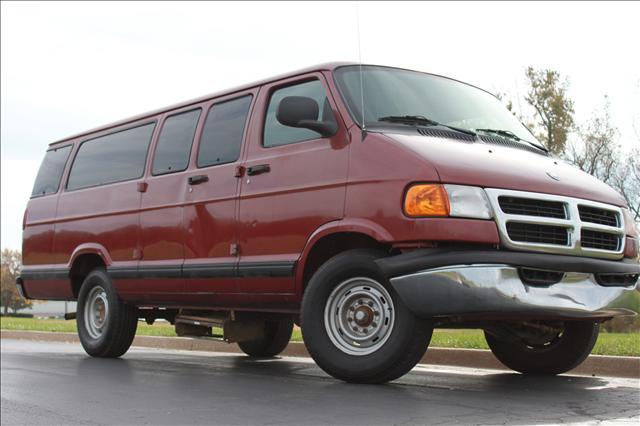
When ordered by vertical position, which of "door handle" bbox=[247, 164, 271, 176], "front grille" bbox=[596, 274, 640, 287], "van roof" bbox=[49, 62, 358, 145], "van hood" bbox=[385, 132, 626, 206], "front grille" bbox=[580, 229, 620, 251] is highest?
"van roof" bbox=[49, 62, 358, 145]

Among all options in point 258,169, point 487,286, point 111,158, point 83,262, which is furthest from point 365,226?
point 83,262

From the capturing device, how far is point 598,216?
239 inches

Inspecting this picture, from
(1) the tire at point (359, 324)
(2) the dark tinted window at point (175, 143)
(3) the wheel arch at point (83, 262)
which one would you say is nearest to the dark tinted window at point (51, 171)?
(3) the wheel arch at point (83, 262)

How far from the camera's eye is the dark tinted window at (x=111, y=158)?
8.66 metres

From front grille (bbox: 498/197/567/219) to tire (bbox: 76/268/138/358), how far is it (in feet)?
15.1

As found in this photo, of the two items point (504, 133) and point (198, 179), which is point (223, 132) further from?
point (504, 133)

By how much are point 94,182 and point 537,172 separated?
17.1 feet

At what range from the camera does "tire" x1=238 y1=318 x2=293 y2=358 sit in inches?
380

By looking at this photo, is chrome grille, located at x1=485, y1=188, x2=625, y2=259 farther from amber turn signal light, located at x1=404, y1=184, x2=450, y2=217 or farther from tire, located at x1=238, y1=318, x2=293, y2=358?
tire, located at x1=238, y1=318, x2=293, y2=358

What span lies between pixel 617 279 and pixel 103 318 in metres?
5.36

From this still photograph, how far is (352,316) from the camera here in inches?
235

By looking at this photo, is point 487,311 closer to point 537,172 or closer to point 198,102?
point 537,172

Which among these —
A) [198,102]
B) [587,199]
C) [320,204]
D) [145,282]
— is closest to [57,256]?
[145,282]

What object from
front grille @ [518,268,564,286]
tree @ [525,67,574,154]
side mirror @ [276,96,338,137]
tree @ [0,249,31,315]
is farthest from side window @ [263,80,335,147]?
tree @ [0,249,31,315]
